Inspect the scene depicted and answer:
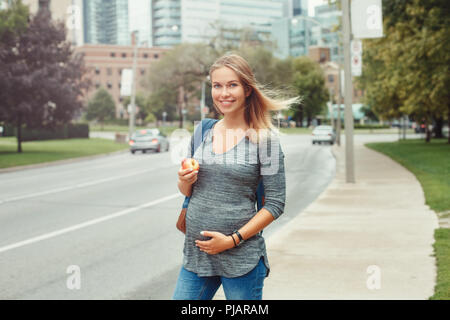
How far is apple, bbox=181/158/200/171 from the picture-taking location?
9.02 feet

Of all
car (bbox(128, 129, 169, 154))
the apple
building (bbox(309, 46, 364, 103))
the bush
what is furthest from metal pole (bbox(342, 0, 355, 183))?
building (bbox(309, 46, 364, 103))

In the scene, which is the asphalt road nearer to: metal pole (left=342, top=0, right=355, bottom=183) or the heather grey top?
metal pole (left=342, top=0, right=355, bottom=183)

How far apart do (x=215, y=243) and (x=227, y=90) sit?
2.44 ft

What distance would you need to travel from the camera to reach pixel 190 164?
2766 millimetres

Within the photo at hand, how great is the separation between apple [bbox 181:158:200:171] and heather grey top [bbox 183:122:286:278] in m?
0.11

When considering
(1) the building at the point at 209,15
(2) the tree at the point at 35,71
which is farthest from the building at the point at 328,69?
(2) the tree at the point at 35,71

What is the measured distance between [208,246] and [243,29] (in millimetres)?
65228

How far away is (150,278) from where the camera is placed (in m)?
6.62

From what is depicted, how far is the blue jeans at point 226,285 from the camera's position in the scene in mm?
2910

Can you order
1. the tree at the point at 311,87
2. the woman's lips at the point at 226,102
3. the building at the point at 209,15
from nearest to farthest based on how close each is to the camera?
the woman's lips at the point at 226,102, the building at the point at 209,15, the tree at the point at 311,87

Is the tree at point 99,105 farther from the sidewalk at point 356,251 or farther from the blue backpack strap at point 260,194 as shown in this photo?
the blue backpack strap at point 260,194
